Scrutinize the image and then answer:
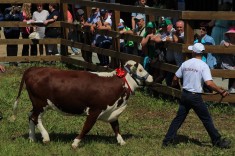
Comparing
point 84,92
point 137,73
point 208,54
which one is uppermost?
point 137,73

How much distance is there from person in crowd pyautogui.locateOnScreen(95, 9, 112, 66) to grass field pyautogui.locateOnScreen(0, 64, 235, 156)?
2.32 metres

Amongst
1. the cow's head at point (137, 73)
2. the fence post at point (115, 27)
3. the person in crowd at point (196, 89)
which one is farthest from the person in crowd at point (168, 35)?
the person in crowd at point (196, 89)

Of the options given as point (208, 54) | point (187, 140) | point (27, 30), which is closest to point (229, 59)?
point (208, 54)

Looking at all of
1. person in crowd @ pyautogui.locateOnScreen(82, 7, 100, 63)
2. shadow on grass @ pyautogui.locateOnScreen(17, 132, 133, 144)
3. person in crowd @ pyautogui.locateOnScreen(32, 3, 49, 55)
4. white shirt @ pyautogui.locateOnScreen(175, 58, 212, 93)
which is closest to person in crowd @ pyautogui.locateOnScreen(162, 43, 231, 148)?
white shirt @ pyautogui.locateOnScreen(175, 58, 212, 93)

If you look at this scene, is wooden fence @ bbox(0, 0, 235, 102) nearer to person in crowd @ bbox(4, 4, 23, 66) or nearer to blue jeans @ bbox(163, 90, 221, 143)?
person in crowd @ bbox(4, 4, 23, 66)

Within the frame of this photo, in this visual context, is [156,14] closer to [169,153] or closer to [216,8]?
[169,153]

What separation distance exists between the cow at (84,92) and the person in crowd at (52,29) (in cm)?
793

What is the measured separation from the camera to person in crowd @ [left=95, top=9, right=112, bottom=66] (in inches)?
570

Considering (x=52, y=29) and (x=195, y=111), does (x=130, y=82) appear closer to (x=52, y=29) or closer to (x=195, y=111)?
(x=195, y=111)

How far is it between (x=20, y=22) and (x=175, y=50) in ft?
20.2

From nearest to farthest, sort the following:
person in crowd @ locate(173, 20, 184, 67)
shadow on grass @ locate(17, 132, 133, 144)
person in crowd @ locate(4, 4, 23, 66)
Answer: shadow on grass @ locate(17, 132, 133, 144)
person in crowd @ locate(173, 20, 184, 67)
person in crowd @ locate(4, 4, 23, 66)

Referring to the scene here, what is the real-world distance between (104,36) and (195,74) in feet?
21.4

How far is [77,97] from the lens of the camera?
8602mm

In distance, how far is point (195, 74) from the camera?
28.0ft
